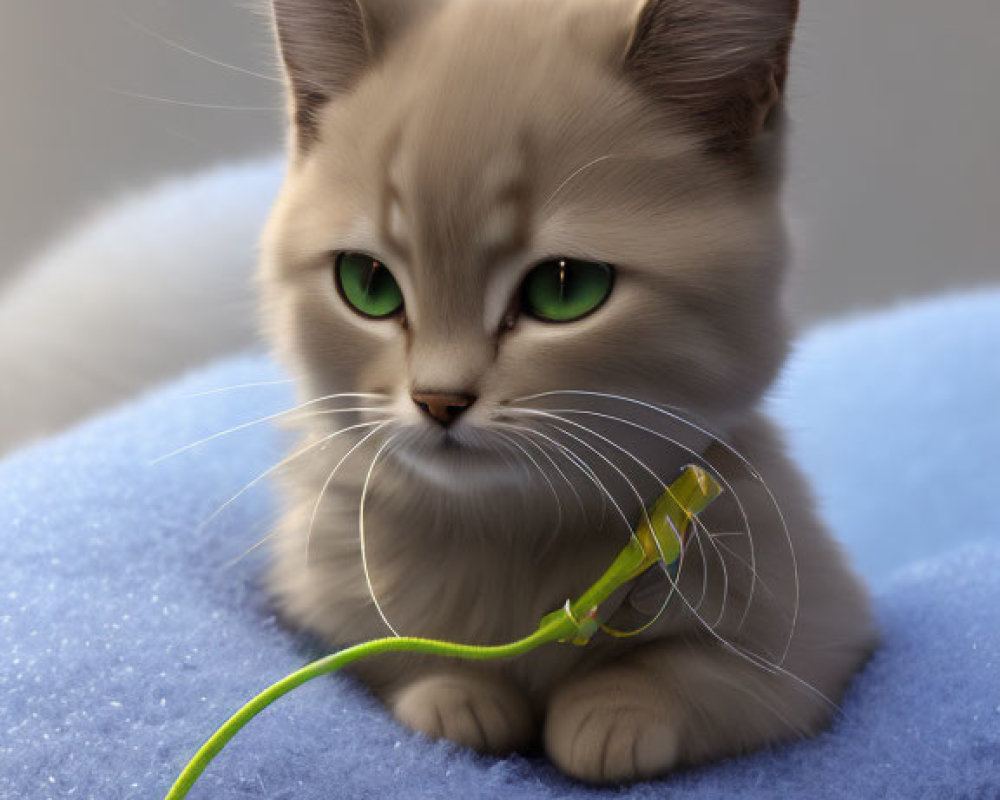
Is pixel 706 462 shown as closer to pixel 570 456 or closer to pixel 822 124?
pixel 570 456

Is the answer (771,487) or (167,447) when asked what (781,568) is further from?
(167,447)

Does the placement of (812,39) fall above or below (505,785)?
above

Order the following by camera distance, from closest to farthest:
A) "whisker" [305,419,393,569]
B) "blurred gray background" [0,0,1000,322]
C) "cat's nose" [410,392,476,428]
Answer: "cat's nose" [410,392,476,428] < "whisker" [305,419,393,569] < "blurred gray background" [0,0,1000,322]

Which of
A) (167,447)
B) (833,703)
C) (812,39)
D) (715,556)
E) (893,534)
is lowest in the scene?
(893,534)

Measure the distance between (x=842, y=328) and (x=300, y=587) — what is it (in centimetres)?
99

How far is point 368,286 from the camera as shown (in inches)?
28.3

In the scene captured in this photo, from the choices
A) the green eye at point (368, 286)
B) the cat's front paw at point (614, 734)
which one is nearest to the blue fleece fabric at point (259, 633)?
the cat's front paw at point (614, 734)

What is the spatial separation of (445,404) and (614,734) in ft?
0.75

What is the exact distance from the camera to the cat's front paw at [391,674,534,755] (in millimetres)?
749

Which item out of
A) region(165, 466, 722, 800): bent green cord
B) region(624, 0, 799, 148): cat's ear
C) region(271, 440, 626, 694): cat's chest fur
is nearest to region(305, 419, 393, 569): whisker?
region(271, 440, 626, 694): cat's chest fur

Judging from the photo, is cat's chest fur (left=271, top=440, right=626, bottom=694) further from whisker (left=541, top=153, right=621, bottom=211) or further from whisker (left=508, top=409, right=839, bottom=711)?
whisker (left=541, top=153, right=621, bottom=211)

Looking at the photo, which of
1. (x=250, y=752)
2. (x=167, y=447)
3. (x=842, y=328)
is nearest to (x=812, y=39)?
(x=250, y=752)

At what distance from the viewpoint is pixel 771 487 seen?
32.5 inches

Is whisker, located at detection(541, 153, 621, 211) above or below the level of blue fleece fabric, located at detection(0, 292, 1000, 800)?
above
